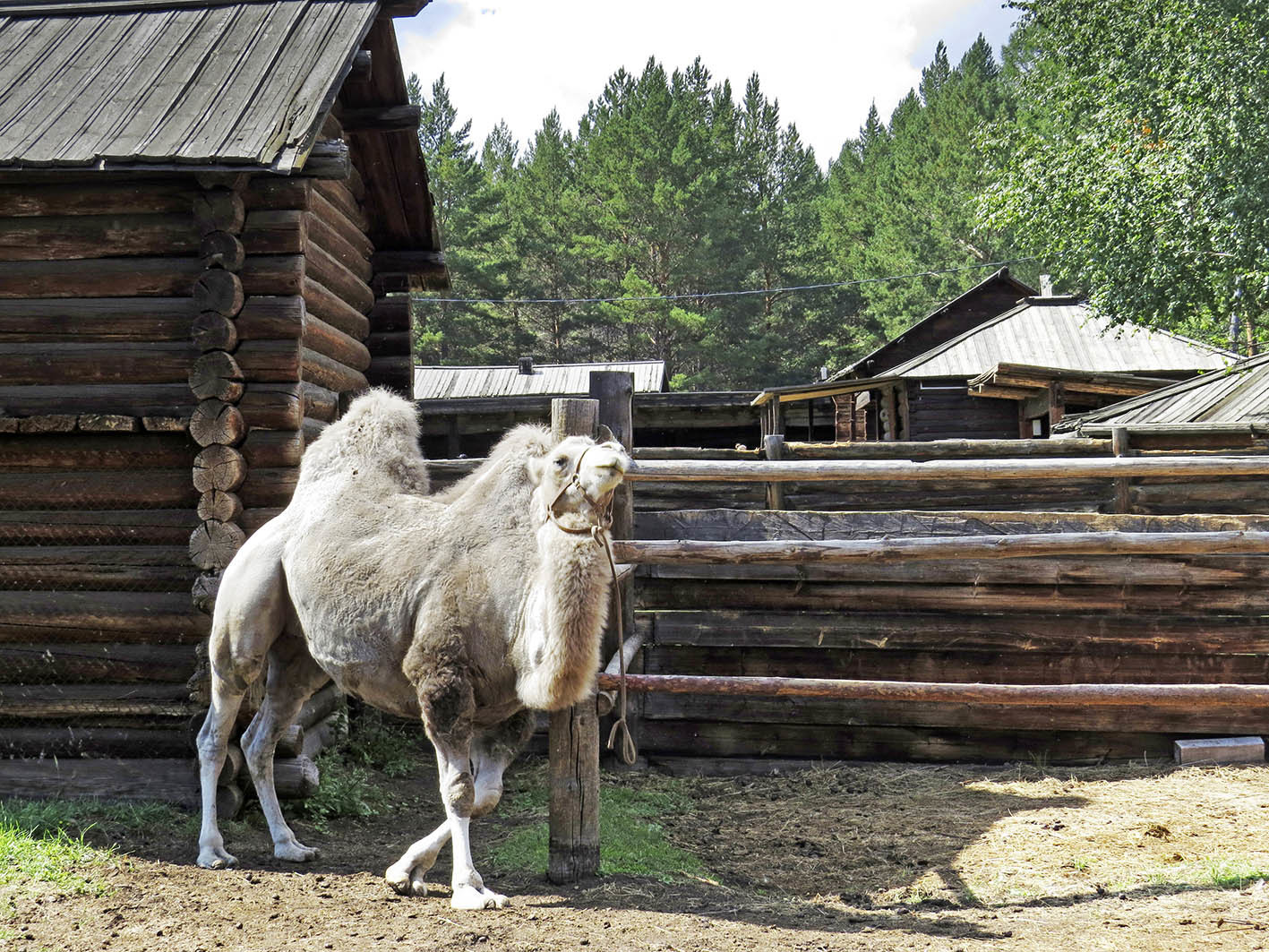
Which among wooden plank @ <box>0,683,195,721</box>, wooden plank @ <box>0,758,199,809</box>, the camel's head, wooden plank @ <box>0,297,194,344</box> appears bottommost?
wooden plank @ <box>0,758,199,809</box>

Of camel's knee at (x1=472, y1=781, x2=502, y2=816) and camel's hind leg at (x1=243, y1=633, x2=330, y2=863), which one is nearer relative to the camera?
camel's knee at (x1=472, y1=781, x2=502, y2=816)

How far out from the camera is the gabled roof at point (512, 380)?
30.1m

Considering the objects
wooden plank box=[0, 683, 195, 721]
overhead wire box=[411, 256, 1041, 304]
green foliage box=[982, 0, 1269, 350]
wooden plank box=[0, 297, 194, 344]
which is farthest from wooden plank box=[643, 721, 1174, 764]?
overhead wire box=[411, 256, 1041, 304]

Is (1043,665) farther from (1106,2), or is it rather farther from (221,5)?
(1106,2)

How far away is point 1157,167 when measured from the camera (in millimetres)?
14180

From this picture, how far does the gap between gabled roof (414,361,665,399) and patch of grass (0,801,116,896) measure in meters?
24.3

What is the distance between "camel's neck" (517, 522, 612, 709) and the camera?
13.1 ft

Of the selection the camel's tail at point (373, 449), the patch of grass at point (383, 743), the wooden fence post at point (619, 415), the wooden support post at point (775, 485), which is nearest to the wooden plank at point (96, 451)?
the camel's tail at point (373, 449)

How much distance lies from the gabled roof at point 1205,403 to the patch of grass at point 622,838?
8095mm

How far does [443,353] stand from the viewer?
4494cm

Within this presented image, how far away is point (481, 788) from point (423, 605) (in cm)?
81

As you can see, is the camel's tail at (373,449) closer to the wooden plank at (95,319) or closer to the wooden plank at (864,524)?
the wooden plank at (95,319)

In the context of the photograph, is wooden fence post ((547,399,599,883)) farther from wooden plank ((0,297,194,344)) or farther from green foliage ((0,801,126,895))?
wooden plank ((0,297,194,344))

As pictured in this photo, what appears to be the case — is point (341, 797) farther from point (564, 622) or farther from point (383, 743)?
point (564, 622)
